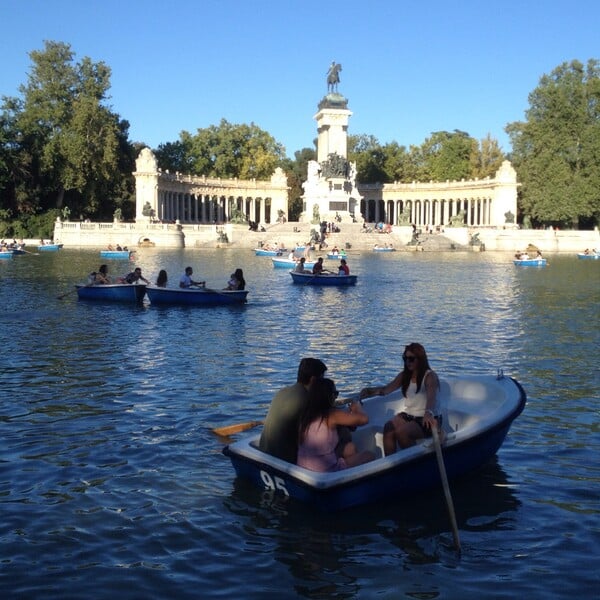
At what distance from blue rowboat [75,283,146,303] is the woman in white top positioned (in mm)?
18921

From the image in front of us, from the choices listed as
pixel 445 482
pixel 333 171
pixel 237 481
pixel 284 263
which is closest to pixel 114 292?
pixel 237 481

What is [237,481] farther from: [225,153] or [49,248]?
[225,153]

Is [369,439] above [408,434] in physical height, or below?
below

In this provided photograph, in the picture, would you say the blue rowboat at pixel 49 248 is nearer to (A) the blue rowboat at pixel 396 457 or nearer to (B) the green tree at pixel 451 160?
(A) the blue rowboat at pixel 396 457

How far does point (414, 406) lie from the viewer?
9500mm

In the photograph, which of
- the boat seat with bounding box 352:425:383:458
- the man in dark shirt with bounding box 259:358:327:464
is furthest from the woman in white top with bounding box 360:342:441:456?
the man in dark shirt with bounding box 259:358:327:464

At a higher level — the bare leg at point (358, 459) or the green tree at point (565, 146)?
the green tree at point (565, 146)

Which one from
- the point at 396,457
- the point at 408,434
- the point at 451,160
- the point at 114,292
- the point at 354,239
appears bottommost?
the point at 396,457

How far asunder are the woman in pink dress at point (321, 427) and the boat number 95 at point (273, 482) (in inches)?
11.9

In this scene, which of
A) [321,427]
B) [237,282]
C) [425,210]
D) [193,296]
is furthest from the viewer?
[425,210]

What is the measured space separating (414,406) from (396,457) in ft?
3.18

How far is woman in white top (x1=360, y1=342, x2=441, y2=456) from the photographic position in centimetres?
926

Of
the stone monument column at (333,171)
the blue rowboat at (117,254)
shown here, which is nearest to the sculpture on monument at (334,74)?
the stone monument column at (333,171)

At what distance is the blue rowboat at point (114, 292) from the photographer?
27500 mm
